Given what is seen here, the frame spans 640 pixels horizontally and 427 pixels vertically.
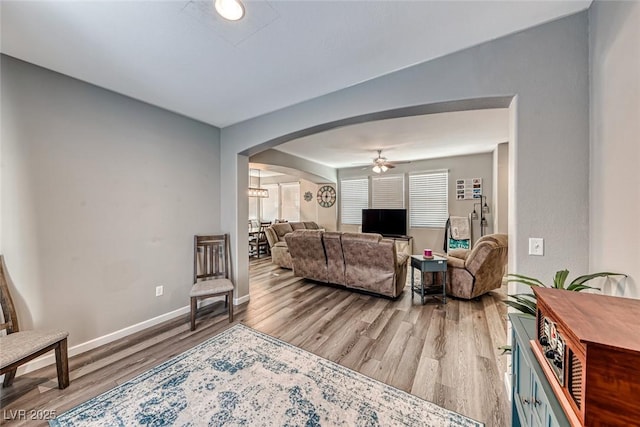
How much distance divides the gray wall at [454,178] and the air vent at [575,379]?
529 cm

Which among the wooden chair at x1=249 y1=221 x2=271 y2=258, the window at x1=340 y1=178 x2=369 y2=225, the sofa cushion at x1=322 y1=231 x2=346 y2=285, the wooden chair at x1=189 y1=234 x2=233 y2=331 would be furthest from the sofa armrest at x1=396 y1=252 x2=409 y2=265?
the wooden chair at x1=249 y1=221 x2=271 y2=258

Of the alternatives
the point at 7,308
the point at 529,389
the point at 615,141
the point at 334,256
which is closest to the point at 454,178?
the point at 334,256

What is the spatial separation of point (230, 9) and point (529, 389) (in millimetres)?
2463

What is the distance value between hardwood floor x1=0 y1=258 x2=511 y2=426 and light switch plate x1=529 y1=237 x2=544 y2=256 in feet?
3.55

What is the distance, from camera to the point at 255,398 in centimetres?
171

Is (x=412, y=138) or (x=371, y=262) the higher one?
(x=412, y=138)

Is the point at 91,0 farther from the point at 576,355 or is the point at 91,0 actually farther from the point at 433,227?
the point at 433,227

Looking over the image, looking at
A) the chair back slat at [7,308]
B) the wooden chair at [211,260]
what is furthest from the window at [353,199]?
the chair back slat at [7,308]

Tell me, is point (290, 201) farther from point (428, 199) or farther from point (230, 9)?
point (230, 9)

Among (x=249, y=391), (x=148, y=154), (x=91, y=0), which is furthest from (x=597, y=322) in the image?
(x=148, y=154)

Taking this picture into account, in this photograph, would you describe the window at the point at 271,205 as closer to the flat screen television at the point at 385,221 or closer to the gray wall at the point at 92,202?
the flat screen television at the point at 385,221

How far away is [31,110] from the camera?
6.49ft

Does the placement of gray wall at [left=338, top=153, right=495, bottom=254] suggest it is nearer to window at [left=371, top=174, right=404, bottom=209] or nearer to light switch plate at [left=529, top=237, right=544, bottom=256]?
window at [left=371, top=174, right=404, bottom=209]

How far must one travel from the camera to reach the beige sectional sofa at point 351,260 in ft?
11.1
